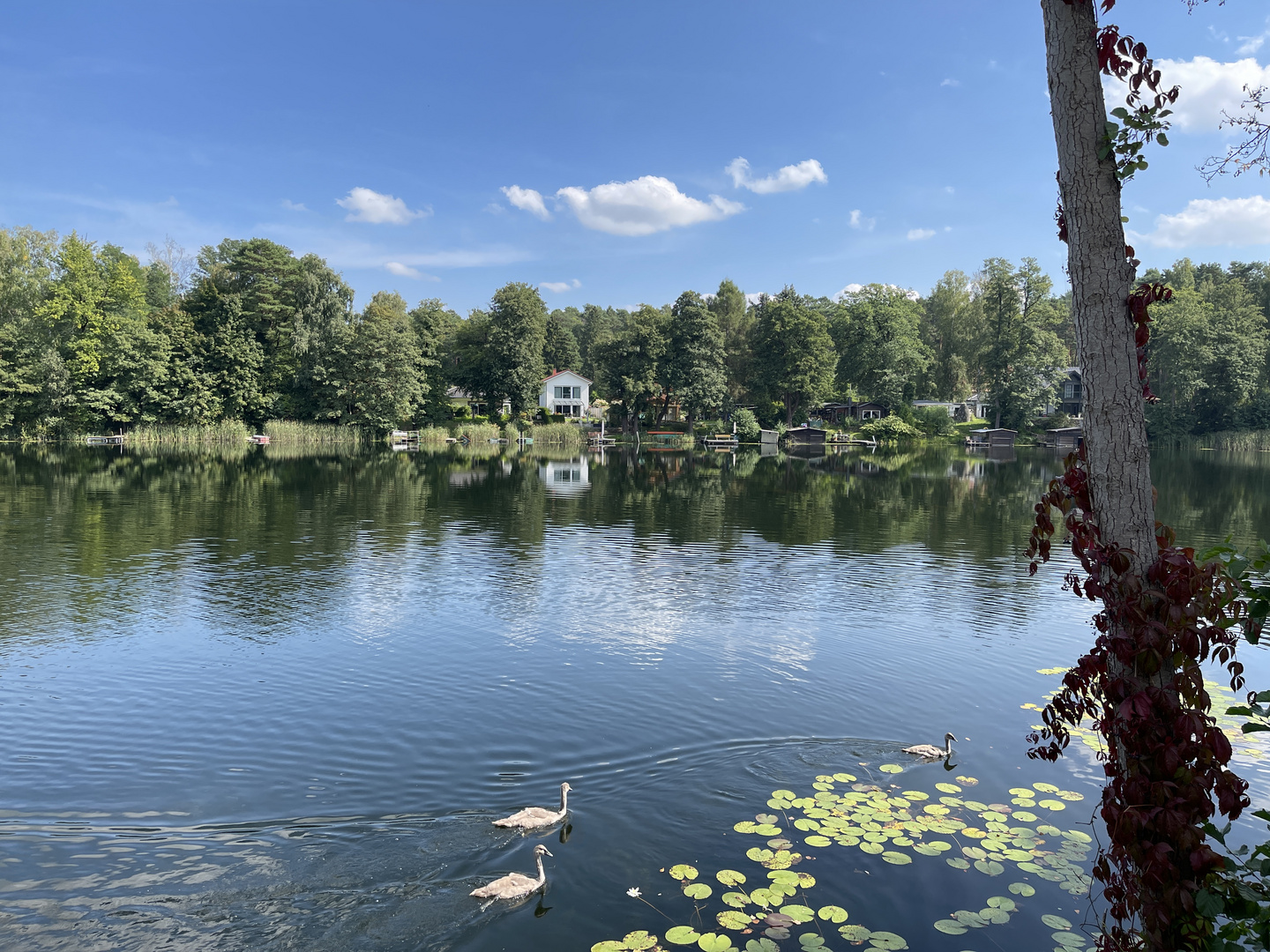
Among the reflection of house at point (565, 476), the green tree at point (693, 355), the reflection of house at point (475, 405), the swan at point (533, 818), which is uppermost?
the green tree at point (693, 355)

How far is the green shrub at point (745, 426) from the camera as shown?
96688mm

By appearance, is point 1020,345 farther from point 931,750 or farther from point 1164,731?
point 1164,731

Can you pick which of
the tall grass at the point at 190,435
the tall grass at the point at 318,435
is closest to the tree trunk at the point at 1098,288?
the tall grass at the point at 318,435

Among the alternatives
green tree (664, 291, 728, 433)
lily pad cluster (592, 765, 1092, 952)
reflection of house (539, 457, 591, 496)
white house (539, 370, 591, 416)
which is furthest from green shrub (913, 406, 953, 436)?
lily pad cluster (592, 765, 1092, 952)

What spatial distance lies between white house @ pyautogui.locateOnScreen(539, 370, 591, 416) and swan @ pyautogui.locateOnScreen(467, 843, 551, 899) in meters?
105

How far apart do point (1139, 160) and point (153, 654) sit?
16792 millimetres

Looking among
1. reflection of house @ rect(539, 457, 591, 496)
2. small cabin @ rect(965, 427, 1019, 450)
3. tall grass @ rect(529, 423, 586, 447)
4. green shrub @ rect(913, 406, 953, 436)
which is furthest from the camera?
green shrub @ rect(913, 406, 953, 436)

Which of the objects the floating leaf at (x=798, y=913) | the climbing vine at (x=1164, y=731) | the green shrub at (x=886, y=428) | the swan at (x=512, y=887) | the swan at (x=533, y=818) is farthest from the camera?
the green shrub at (x=886, y=428)

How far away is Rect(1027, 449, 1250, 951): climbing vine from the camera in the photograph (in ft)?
14.4

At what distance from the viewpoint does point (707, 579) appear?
72.0ft

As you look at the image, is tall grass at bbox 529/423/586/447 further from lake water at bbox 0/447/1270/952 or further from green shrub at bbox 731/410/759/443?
lake water at bbox 0/447/1270/952

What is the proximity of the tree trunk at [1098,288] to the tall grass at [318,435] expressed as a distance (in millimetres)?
78355

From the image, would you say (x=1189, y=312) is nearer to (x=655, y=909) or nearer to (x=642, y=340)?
(x=642, y=340)

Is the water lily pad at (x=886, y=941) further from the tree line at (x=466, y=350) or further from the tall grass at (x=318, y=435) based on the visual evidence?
the tall grass at (x=318, y=435)
